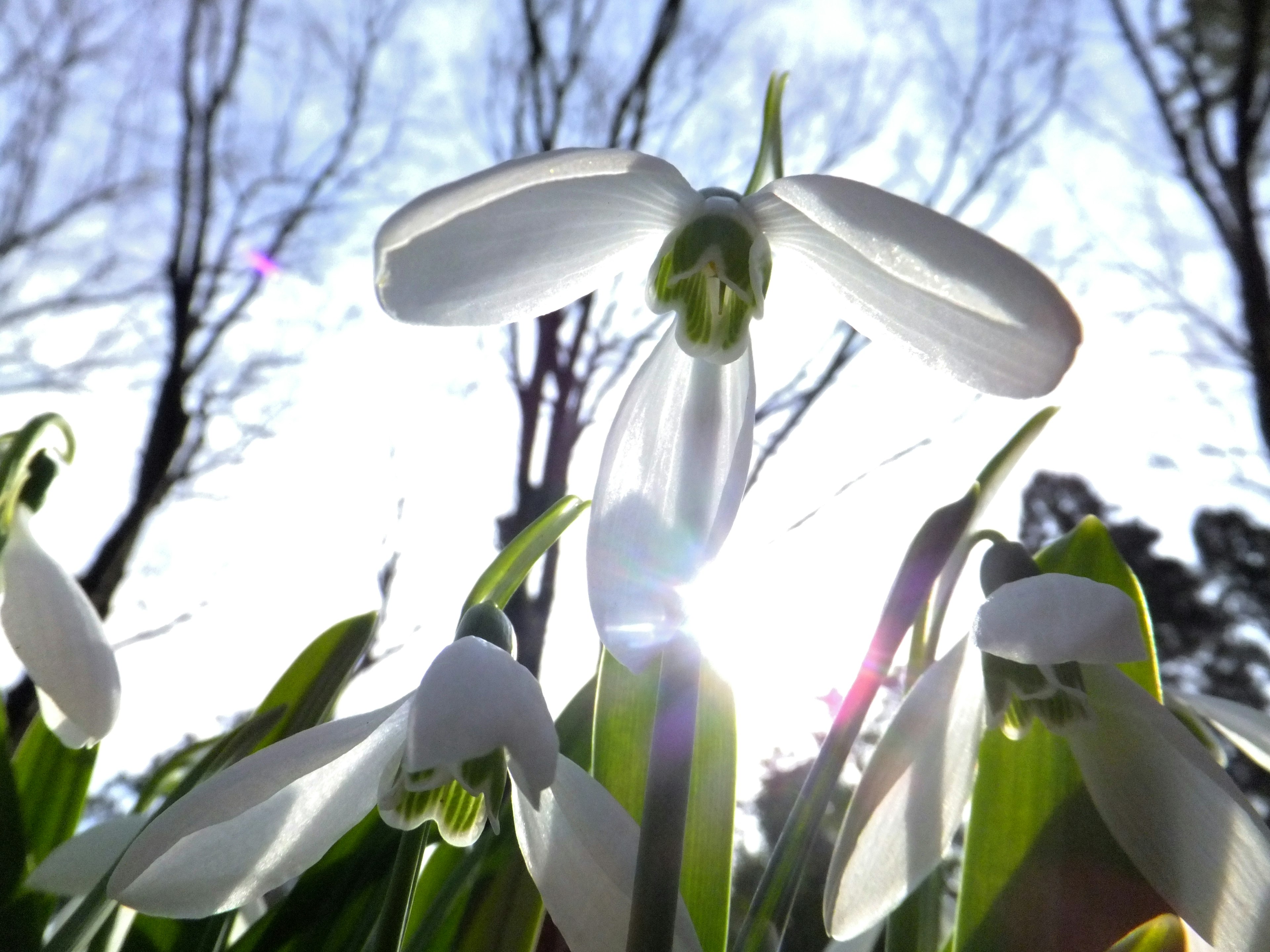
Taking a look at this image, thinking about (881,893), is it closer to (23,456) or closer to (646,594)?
(646,594)

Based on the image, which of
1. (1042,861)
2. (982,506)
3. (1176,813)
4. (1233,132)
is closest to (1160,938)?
(1176,813)

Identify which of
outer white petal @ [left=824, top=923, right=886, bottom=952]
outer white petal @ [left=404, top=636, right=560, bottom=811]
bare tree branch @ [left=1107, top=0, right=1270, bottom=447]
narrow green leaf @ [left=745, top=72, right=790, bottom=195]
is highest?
bare tree branch @ [left=1107, top=0, right=1270, bottom=447]

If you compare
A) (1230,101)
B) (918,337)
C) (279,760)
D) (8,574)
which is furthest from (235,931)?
(1230,101)

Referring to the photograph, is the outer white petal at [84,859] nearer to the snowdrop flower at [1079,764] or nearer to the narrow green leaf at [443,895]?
the narrow green leaf at [443,895]

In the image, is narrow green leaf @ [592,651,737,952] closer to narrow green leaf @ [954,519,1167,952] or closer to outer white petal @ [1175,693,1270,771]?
narrow green leaf @ [954,519,1167,952]

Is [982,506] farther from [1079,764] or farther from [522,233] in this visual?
[522,233]

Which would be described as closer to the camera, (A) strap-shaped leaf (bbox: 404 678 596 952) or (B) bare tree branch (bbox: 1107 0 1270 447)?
(A) strap-shaped leaf (bbox: 404 678 596 952)

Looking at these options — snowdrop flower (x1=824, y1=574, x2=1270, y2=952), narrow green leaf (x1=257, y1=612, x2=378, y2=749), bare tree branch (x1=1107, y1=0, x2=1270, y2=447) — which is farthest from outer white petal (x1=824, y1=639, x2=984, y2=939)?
bare tree branch (x1=1107, y1=0, x2=1270, y2=447)

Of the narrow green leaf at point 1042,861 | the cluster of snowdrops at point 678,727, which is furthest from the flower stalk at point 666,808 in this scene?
the narrow green leaf at point 1042,861
